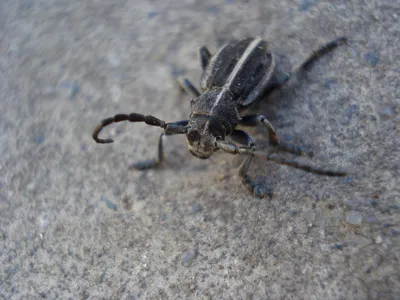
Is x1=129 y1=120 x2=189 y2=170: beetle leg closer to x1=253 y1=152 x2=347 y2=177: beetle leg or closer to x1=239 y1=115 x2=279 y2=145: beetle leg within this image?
x1=239 y1=115 x2=279 y2=145: beetle leg

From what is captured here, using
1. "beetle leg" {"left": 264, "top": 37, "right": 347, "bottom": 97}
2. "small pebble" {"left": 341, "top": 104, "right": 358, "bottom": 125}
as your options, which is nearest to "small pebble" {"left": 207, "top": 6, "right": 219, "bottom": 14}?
"beetle leg" {"left": 264, "top": 37, "right": 347, "bottom": 97}

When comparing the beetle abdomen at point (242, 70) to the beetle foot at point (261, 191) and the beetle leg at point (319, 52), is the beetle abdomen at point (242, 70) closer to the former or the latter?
the beetle leg at point (319, 52)

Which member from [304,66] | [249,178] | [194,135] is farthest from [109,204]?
[304,66]

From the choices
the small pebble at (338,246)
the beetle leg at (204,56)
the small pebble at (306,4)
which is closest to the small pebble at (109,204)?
the beetle leg at (204,56)

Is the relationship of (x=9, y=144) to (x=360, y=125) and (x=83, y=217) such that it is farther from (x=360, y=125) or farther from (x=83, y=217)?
(x=360, y=125)

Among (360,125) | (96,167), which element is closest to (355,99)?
(360,125)

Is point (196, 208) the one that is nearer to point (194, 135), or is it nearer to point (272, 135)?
point (194, 135)
